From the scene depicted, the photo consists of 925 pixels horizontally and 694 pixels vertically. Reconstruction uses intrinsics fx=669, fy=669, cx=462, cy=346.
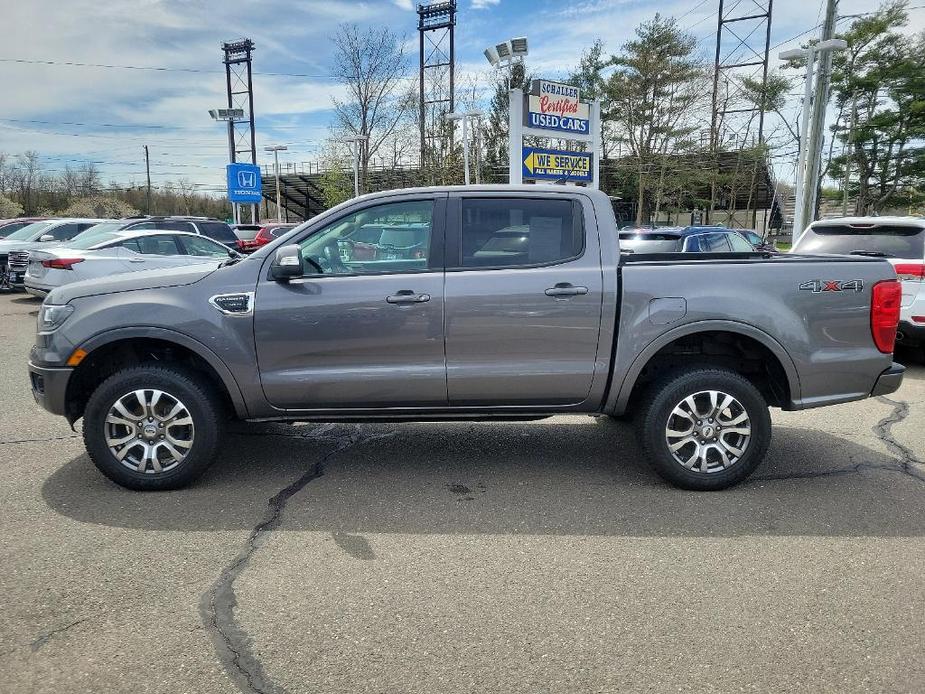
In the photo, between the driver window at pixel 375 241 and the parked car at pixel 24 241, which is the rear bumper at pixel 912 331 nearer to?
the driver window at pixel 375 241

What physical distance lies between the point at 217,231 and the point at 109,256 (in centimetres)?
603

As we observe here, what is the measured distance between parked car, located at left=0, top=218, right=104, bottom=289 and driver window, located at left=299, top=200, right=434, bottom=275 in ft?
43.7

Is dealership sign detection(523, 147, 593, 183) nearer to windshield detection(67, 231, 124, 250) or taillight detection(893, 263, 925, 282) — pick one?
windshield detection(67, 231, 124, 250)

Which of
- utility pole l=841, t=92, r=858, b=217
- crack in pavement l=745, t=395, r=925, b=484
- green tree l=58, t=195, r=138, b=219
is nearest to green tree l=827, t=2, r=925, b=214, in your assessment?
utility pole l=841, t=92, r=858, b=217

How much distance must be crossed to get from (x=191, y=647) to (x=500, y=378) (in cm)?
225

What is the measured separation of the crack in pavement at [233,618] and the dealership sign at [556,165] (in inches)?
536

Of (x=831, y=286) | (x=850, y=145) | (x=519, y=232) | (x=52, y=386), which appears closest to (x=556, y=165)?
(x=519, y=232)

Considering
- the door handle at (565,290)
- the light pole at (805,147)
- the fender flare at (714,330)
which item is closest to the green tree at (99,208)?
the light pole at (805,147)

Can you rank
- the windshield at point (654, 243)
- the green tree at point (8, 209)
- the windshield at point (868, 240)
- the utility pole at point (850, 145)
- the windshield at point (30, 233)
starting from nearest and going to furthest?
1. the windshield at point (868, 240)
2. the windshield at point (654, 243)
3. the windshield at point (30, 233)
4. the utility pole at point (850, 145)
5. the green tree at point (8, 209)

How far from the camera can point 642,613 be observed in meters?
2.94

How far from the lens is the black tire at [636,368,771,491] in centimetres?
419

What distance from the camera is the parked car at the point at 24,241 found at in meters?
14.5

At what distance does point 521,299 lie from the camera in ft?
13.5

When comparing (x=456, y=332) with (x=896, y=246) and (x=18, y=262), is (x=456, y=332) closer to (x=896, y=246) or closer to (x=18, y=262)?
(x=896, y=246)
